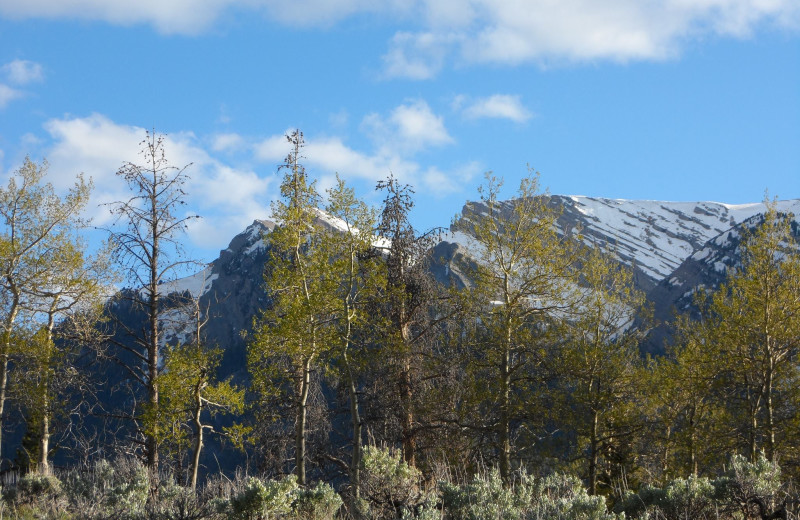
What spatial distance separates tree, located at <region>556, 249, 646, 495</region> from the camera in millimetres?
21016

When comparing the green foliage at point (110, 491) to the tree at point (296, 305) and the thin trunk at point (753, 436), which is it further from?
the thin trunk at point (753, 436)

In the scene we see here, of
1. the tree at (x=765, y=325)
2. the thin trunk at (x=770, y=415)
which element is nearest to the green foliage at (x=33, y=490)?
the thin trunk at (x=770, y=415)

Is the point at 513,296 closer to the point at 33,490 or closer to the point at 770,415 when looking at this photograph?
the point at 770,415

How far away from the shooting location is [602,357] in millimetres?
21406

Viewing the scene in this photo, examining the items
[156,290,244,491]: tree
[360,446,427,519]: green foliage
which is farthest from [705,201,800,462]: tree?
[156,290,244,491]: tree

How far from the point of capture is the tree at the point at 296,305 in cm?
1664

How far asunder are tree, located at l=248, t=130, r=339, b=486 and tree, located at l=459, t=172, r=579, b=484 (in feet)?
13.1

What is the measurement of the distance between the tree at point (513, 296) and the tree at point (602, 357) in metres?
1.57

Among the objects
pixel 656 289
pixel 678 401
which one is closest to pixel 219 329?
pixel 656 289

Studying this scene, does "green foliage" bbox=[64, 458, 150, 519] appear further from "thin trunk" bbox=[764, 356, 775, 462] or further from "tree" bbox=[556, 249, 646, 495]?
"thin trunk" bbox=[764, 356, 775, 462]

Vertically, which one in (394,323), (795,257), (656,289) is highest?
(656,289)

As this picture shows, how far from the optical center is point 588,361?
21469 millimetres

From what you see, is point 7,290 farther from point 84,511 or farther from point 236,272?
point 236,272

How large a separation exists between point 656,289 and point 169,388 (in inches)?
6765
